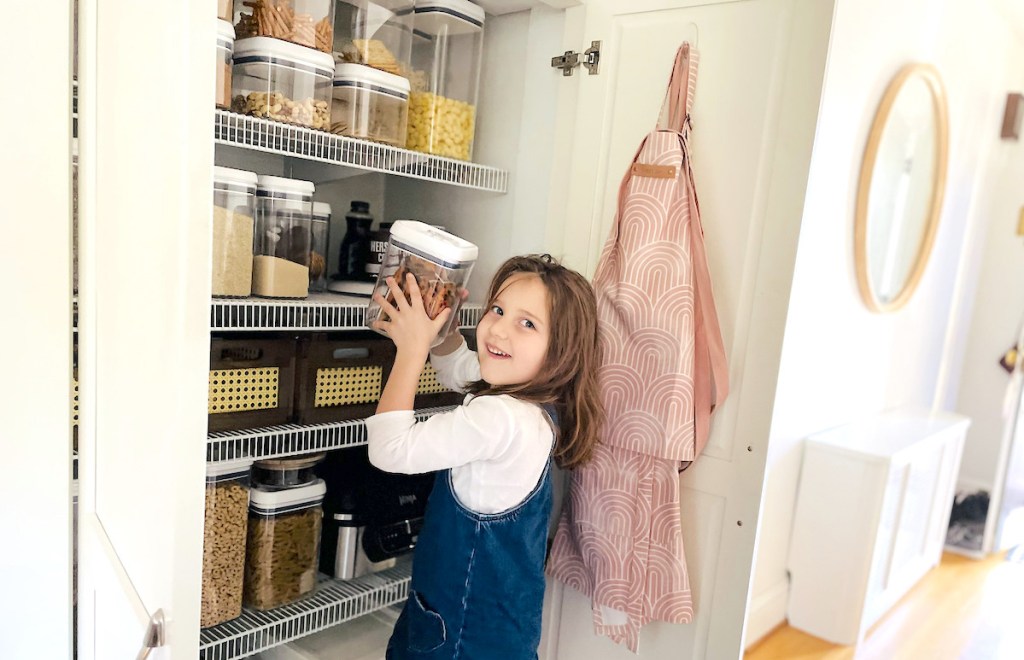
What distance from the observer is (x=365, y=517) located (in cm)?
141

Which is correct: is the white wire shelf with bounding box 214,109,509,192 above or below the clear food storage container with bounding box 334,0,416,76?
below

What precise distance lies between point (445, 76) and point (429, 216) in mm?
341

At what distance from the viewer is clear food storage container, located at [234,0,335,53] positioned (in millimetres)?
1130

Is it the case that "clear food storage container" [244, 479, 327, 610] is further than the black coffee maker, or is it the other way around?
the black coffee maker

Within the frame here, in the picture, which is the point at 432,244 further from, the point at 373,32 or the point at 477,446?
the point at 373,32

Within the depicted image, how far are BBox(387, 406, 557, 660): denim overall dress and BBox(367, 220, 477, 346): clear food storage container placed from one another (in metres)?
0.32

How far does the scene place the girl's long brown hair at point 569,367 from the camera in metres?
1.22

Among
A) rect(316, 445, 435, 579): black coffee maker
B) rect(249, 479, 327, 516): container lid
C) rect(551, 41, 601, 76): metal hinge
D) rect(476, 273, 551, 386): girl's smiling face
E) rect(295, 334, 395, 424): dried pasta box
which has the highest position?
rect(551, 41, 601, 76): metal hinge

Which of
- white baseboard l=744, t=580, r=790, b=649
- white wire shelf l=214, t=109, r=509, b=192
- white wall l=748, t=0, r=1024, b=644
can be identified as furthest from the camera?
white baseboard l=744, t=580, r=790, b=649

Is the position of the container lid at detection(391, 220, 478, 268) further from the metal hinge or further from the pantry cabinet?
the metal hinge

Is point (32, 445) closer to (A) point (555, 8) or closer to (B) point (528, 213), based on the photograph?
(B) point (528, 213)

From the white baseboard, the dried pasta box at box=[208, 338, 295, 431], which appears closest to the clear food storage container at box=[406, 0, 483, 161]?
the dried pasta box at box=[208, 338, 295, 431]

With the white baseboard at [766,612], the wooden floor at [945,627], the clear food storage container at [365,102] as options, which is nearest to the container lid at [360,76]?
the clear food storage container at [365,102]

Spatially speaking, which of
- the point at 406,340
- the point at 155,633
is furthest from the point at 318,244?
the point at 155,633
